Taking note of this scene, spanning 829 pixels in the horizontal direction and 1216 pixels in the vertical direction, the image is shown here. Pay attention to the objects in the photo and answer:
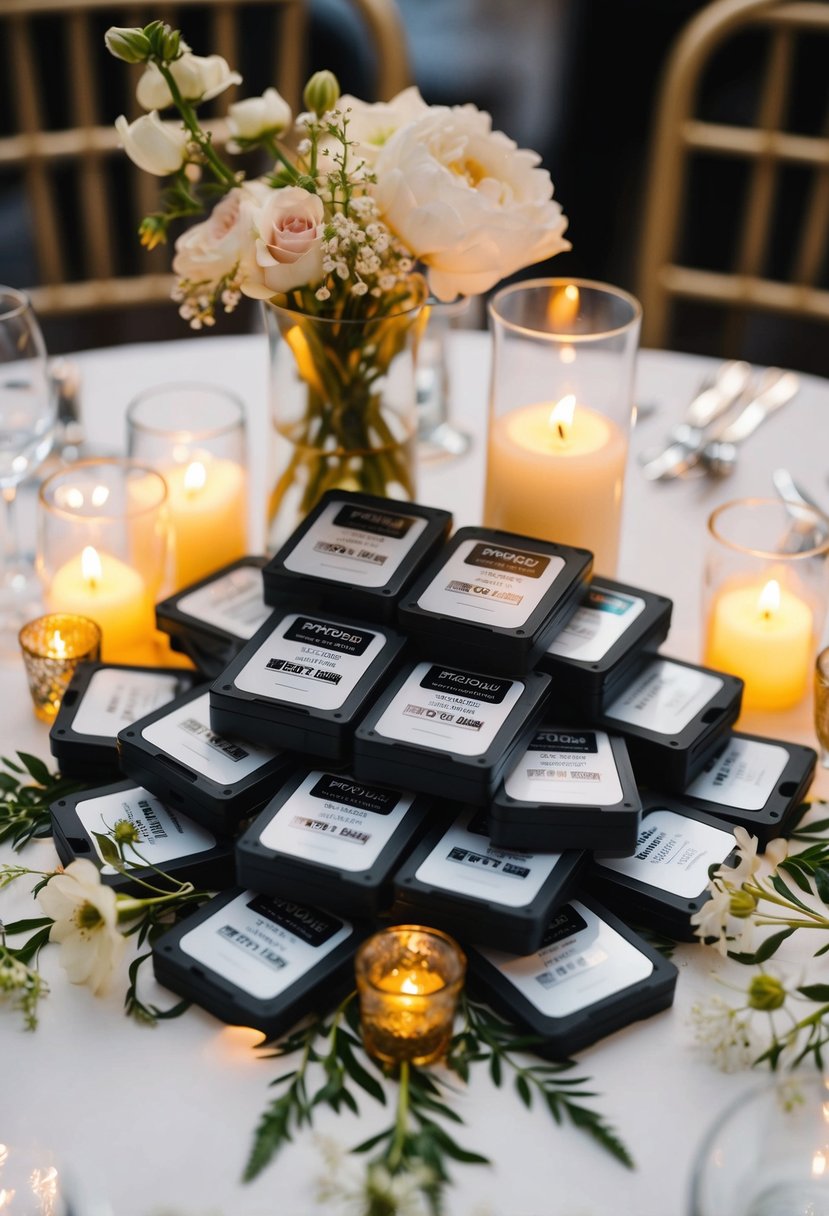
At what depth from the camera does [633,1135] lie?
0.80 m

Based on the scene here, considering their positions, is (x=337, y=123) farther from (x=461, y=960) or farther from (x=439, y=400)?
(x=461, y=960)

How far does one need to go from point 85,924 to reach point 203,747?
0.54 ft

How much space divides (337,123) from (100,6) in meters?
1.00

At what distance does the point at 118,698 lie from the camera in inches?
43.6

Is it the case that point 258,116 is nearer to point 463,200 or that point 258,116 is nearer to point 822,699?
point 463,200

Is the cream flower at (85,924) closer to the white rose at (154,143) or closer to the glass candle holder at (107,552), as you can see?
the glass candle holder at (107,552)

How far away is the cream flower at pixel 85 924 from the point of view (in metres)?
0.85

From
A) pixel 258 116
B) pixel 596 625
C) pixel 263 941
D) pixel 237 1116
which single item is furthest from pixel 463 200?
pixel 237 1116

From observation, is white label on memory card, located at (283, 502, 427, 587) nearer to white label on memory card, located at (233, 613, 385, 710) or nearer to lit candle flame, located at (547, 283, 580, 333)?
white label on memory card, located at (233, 613, 385, 710)

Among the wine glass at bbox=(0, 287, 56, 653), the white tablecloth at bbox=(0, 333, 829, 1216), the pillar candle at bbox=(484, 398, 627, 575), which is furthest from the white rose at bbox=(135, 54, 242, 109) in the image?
the white tablecloth at bbox=(0, 333, 829, 1216)

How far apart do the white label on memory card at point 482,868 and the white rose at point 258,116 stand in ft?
1.97

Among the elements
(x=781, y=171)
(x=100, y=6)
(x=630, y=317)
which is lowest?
(x=781, y=171)

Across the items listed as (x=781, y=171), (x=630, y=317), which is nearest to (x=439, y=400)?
(x=630, y=317)

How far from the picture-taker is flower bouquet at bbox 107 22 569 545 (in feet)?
3.41
